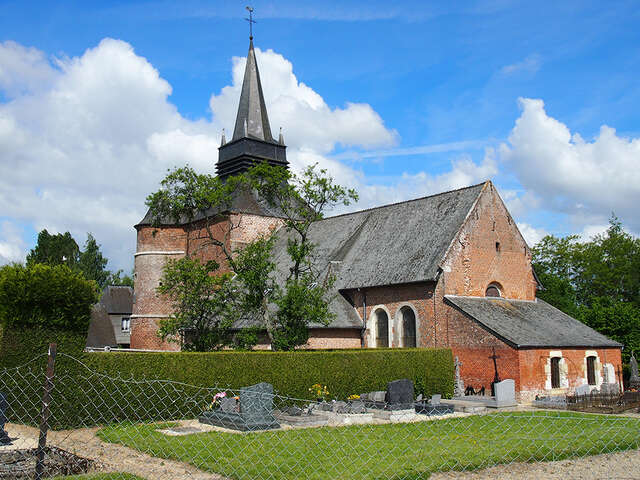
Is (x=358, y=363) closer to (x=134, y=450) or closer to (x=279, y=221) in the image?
(x=134, y=450)

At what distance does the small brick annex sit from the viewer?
2273 centimetres

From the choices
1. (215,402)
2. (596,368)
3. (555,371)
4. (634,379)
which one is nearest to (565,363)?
(555,371)

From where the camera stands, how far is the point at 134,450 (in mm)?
12500

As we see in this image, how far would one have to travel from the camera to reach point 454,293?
25.9 m

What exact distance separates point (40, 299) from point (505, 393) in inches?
603

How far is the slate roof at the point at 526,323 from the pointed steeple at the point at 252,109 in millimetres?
19772

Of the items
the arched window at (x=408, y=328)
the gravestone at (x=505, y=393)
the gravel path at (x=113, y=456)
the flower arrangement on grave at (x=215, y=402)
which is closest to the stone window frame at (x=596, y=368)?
the gravestone at (x=505, y=393)

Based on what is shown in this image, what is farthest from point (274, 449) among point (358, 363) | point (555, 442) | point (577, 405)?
point (577, 405)

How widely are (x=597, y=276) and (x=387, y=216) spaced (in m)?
31.5

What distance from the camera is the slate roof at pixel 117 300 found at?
190 feet

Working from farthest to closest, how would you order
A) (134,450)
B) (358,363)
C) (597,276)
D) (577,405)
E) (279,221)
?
(597,276)
(279,221)
(358,363)
(577,405)
(134,450)

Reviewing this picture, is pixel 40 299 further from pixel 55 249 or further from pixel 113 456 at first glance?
pixel 55 249

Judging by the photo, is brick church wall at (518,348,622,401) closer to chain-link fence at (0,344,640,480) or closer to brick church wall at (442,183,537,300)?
chain-link fence at (0,344,640,480)

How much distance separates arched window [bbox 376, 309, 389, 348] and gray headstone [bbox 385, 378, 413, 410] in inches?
334
